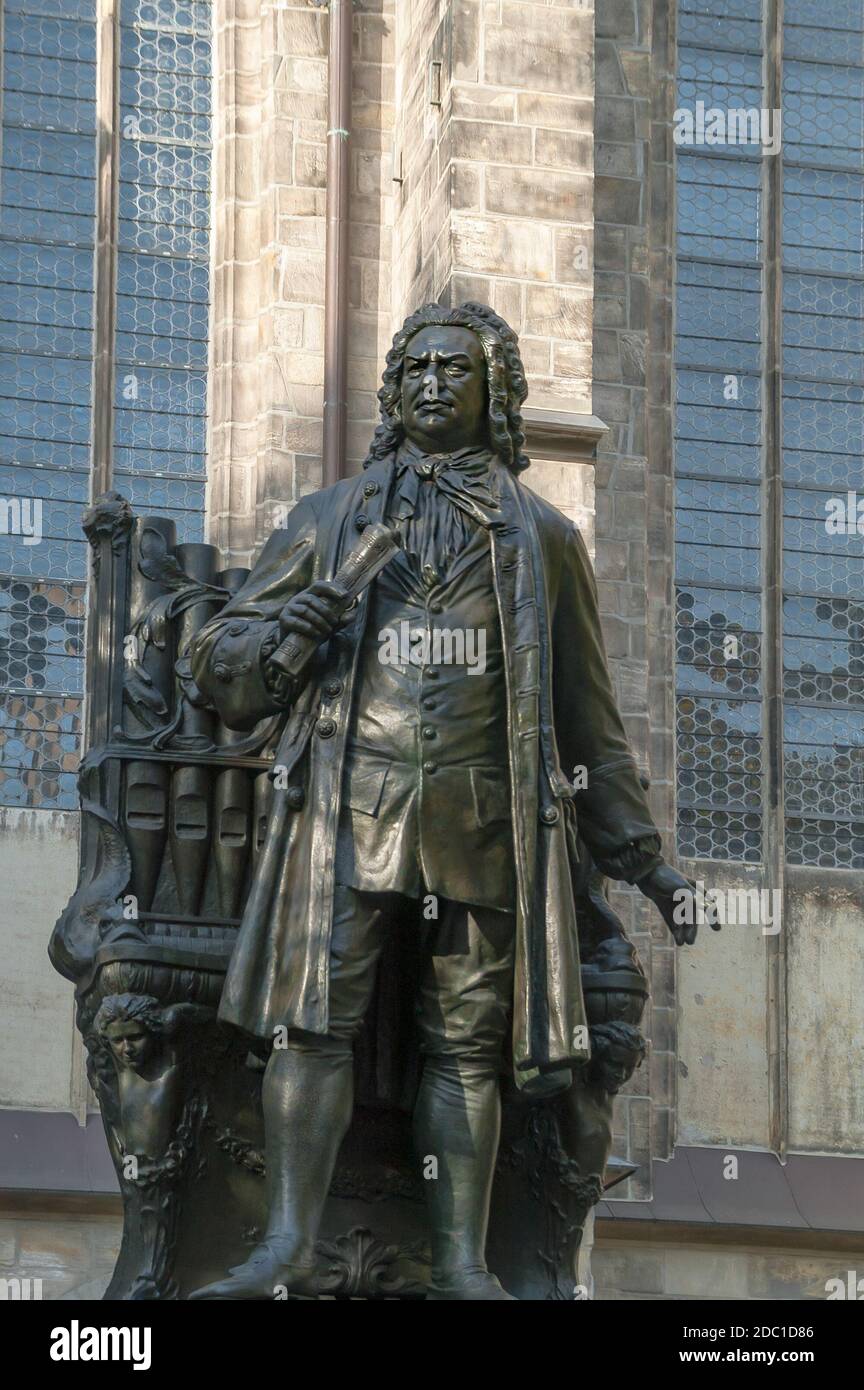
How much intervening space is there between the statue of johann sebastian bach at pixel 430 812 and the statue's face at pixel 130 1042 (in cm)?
35

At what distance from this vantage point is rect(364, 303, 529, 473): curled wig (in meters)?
6.95

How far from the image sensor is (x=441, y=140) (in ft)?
36.5

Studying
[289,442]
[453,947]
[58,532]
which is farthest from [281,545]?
[58,532]

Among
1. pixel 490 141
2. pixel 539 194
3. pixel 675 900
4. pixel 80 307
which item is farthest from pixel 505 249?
pixel 675 900

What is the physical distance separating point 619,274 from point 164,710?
714 centimetres

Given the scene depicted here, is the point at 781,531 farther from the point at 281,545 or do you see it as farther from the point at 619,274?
the point at 281,545

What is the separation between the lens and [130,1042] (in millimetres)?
6762

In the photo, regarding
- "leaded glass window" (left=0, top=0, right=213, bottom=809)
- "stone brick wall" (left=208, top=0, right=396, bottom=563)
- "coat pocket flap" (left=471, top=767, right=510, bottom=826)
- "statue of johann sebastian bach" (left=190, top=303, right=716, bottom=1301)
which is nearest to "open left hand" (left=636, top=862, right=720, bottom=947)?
"statue of johann sebastian bach" (left=190, top=303, right=716, bottom=1301)

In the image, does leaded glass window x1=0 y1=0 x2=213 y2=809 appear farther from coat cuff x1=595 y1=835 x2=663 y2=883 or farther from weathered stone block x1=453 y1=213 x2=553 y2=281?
coat cuff x1=595 y1=835 x2=663 y2=883

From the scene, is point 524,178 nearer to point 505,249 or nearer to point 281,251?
point 505,249

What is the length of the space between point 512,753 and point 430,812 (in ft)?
0.77

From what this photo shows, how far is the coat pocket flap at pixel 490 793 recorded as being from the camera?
21.6 ft

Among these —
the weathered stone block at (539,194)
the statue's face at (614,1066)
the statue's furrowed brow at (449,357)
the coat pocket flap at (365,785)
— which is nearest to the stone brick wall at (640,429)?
the weathered stone block at (539,194)

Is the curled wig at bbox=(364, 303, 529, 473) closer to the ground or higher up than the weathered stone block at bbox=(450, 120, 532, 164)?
closer to the ground
